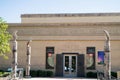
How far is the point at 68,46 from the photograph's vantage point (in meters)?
32.0

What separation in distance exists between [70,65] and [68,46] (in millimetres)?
2343

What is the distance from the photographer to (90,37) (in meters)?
31.7

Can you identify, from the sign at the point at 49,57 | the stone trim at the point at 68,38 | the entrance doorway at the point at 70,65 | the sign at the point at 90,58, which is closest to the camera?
the sign at the point at 90,58

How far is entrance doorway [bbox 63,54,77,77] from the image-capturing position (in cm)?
3170

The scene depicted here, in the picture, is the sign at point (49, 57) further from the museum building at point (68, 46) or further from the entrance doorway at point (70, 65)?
the entrance doorway at point (70, 65)

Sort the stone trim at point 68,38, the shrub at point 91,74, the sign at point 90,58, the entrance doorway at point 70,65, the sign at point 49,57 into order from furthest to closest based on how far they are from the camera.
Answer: the sign at point 49,57 < the entrance doorway at point 70,65 < the stone trim at point 68,38 < the sign at point 90,58 < the shrub at point 91,74

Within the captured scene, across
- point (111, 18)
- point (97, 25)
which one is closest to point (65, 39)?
point (97, 25)

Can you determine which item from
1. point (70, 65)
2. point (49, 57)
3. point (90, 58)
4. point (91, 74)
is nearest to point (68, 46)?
point (70, 65)

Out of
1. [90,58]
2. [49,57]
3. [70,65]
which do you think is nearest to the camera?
[90,58]

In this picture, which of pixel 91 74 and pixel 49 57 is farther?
pixel 49 57

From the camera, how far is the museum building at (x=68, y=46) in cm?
3141

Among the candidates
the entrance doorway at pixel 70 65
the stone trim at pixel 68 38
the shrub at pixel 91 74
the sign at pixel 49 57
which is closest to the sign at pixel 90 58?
the shrub at pixel 91 74

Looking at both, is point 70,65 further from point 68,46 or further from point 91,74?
point 91,74

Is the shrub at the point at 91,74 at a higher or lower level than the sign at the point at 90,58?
lower
